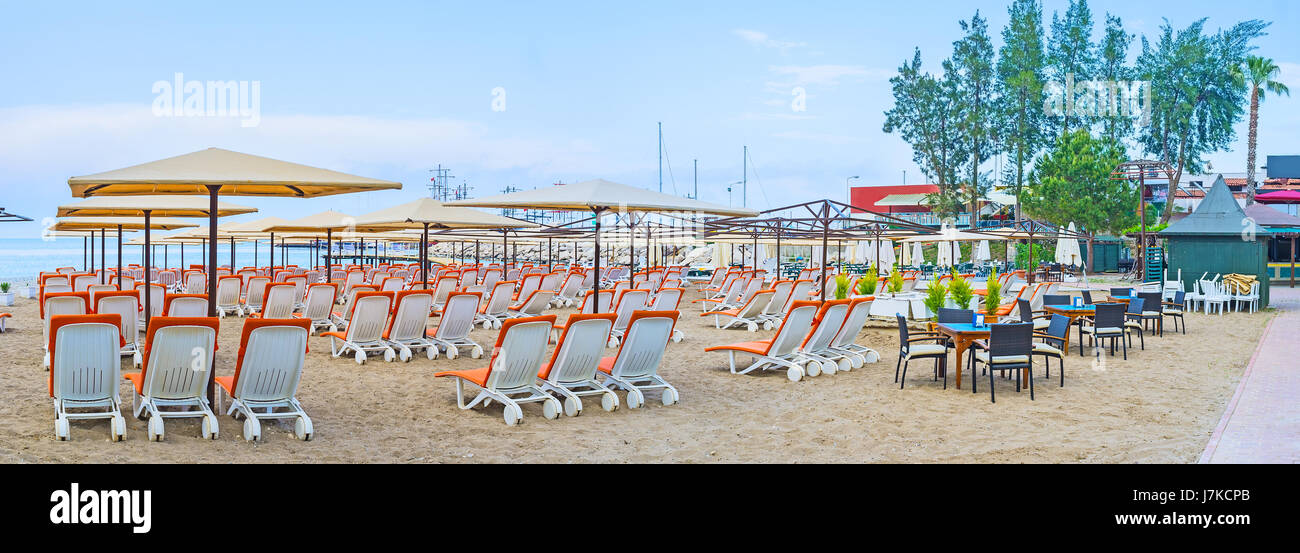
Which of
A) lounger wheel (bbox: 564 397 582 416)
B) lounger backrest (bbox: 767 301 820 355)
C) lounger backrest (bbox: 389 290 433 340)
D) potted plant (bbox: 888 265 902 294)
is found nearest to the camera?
lounger wheel (bbox: 564 397 582 416)

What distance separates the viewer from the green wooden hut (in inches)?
808

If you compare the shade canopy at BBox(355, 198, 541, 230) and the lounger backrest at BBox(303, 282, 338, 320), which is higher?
the shade canopy at BBox(355, 198, 541, 230)

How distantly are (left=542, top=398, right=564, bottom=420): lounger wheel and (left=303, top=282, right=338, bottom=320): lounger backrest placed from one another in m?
7.21

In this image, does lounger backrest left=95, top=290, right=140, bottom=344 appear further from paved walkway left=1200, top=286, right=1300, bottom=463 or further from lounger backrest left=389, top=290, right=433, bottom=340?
paved walkway left=1200, top=286, right=1300, bottom=463

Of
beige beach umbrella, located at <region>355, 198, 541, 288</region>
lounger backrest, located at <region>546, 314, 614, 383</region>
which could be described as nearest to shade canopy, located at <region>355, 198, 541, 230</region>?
beige beach umbrella, located at <region>355, 198, 541, 288</region>

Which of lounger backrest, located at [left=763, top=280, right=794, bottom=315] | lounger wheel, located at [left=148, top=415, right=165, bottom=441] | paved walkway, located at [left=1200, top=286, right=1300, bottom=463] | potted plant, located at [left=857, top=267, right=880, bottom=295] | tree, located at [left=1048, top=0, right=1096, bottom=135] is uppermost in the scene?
tree, located at [left=1048, top=0, right=1096, bottom=135]

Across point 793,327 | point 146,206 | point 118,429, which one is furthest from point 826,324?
point 146,206

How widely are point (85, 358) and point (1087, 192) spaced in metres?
37.0

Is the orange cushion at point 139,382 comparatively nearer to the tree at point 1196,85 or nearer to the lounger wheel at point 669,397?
the lounger wheel at point 669,397

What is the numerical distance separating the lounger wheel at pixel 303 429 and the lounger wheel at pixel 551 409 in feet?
5.50

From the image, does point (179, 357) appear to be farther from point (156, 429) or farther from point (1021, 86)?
point (1021, 86)

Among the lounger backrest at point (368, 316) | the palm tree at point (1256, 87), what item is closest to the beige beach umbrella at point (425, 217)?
the lounger backrest at point (368, 316)

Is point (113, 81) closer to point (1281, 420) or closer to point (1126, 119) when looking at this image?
point (1281, 420)

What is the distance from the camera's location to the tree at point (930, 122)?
4700cm
